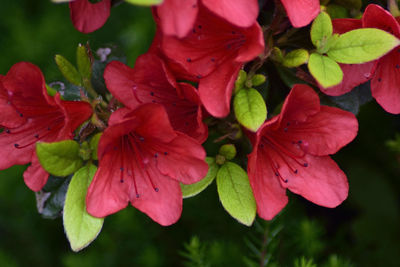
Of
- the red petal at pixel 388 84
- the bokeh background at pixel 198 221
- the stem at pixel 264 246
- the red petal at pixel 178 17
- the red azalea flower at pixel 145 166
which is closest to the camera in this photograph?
the red petal at pixel 178 17

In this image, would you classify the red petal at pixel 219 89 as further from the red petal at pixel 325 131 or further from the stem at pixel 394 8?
the stem at pixel 394 8

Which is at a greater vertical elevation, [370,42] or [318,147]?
[370,42]

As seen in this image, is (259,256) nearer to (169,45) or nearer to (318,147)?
(318,147)

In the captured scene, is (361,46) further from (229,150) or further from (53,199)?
(53,199)

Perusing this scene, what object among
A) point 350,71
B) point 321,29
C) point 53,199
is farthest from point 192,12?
point 53,199

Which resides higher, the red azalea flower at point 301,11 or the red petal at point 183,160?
the red azalea flower at point 301,11

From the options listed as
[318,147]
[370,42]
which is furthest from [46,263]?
[370,42]

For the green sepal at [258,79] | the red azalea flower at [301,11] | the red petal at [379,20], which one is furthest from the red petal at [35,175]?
the red petal at [379,20]
